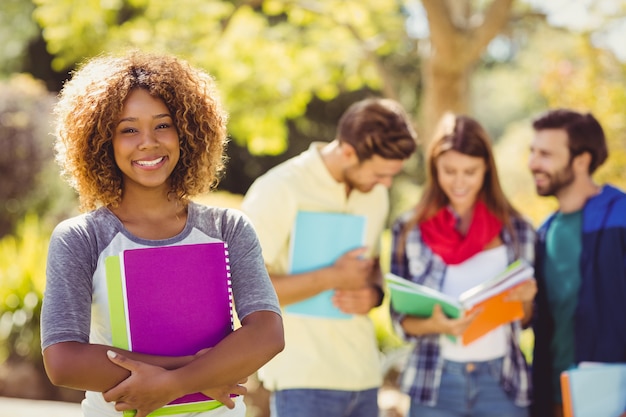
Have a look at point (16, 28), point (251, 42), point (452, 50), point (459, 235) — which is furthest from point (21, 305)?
point (16, 28)

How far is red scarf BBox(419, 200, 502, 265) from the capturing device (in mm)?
2828

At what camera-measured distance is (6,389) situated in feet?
18.4

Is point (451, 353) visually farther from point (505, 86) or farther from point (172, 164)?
point (505, 86)

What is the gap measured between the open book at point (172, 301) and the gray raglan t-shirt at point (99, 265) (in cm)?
4

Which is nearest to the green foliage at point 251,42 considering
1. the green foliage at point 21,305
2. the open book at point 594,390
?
the green foliage at point 21,305

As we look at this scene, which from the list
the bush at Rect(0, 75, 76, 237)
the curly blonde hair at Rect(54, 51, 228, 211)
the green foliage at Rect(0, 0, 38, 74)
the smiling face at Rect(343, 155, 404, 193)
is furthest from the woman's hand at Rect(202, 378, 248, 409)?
the green foliage at Rect(0, 0, 38, 74)

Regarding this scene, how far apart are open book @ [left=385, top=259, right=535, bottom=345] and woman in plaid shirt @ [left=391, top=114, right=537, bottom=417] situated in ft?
0.14

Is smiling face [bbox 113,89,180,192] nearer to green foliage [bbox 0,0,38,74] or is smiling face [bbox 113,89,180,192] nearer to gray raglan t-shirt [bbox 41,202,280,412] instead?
gray raglan t-shirt [bbox 41,202,280,412]

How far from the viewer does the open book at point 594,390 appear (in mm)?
2535

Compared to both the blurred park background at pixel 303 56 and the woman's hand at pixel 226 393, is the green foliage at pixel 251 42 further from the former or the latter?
the woman's hand at pixel 226 393

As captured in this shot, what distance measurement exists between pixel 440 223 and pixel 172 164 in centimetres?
136

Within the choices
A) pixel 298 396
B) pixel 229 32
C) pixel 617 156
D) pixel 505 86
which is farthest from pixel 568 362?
pixel 505 86

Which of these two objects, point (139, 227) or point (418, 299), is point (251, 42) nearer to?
point (418, 299)

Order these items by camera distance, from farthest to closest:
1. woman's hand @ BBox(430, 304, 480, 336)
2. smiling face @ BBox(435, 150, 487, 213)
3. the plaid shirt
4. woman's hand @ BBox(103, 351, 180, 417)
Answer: smiling face @ BBox(435, 150, 487, 213)
the plaid shirt
woman's hand @ BBox(430, 304, 480, 336)
woman's hand @ BBox(103, 351, 180, 417)
